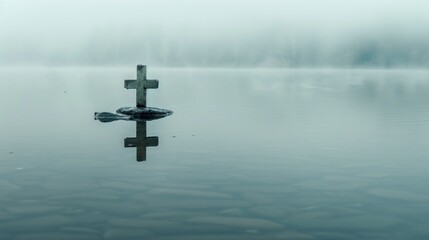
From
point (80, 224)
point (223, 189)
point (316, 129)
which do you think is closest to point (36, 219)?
point (80, 224)

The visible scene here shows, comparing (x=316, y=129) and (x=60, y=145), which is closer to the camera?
(x=60, y=145)

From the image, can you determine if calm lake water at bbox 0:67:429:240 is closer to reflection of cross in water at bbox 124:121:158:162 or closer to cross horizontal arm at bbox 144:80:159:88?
reflection of cross in water at bbox 124:121:158:162

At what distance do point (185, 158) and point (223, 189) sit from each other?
4.98 m

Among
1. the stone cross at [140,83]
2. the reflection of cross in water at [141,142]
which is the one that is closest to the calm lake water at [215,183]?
the reflection of cross in water at [141,142]

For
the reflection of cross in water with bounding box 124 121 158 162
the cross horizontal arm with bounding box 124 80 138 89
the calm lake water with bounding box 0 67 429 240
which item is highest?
the cross horizontal arm with bounding box 124 80 138 89

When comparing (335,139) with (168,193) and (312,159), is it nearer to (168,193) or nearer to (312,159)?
(312,159)

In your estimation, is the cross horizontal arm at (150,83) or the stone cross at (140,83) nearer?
the stone cross at (140,83)

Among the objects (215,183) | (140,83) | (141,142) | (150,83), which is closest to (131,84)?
(140,83)

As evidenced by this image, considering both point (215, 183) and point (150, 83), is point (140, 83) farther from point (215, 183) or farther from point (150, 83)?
point (215, 183)

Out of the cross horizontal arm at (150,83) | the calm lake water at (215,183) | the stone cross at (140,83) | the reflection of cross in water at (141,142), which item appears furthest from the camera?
the cross horizontal arm at (150,83)

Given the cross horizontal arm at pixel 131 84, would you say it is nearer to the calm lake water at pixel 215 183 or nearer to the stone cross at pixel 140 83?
the stone cross at pixel 140 83

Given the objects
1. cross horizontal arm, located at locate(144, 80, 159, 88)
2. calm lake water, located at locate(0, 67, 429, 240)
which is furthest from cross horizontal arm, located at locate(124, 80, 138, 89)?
calm lake water, located at locate(0, 67, 429, 240)

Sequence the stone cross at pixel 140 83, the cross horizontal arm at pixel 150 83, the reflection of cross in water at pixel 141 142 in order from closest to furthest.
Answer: the reflection of cross in water at pixel 141 142
the stone cross at pixel 140 83
the cross horizontal arm at pixel 150 83

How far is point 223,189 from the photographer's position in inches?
595
